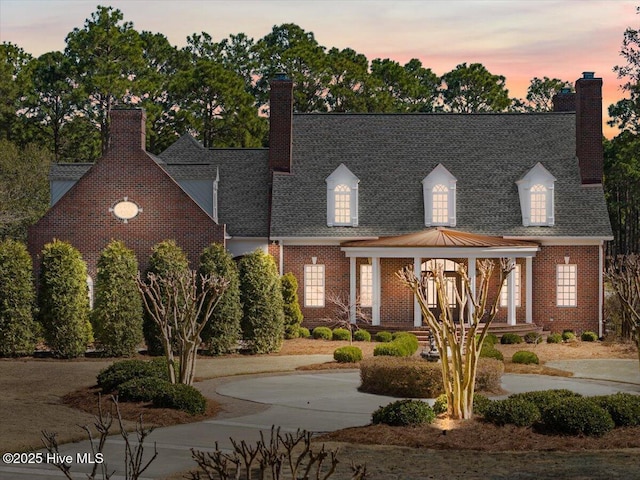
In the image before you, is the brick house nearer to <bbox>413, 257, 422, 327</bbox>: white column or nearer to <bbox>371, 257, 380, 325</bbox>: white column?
<bbox>371, 257, 380, 325</bbox>: white column

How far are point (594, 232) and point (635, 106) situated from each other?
25.5 meters

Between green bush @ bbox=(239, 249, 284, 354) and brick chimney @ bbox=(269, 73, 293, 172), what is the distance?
898cm

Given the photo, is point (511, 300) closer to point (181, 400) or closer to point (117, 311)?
point (117, 311)

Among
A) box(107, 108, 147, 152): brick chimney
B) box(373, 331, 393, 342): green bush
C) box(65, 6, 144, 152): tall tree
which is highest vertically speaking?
box(65, 6, 144, 152): tall tree

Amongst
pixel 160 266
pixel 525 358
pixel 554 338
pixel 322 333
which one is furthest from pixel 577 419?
pixel 554 338

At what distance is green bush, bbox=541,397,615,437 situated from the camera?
18922 mm

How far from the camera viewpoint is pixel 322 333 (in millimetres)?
40000

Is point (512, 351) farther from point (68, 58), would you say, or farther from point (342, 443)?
point (68, 58)

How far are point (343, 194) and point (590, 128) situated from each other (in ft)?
35.2

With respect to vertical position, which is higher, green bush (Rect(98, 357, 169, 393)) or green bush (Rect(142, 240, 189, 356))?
green bush (Rect(142, 240, 189, 356))

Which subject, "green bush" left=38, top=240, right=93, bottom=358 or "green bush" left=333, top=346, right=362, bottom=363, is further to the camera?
"green bush" left=38, top=240, right=93, bottom=358

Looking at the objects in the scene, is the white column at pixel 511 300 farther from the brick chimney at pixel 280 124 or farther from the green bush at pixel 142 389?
the green bush at pixel 142 389

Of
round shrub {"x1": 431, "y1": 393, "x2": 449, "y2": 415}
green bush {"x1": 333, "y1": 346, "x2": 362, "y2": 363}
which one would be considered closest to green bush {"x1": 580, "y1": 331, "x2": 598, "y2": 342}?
green bush {"x1": 333, "y1": 346, "x2": 362, "y2": 363}

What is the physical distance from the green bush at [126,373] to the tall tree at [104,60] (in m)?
41.5
